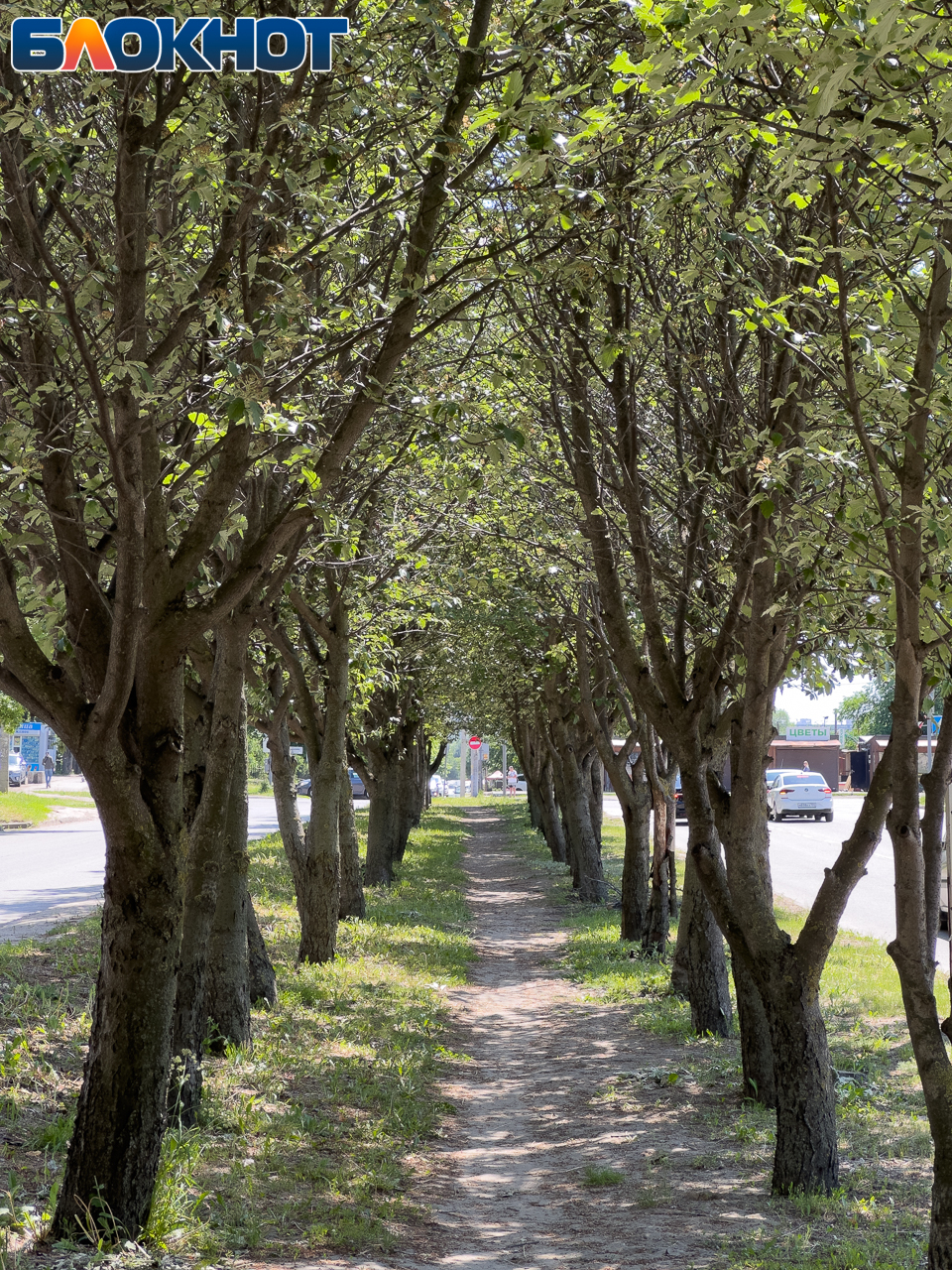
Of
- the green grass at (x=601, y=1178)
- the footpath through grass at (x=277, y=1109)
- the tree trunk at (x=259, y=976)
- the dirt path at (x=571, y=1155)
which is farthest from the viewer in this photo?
the tree trunk at (x=259, y=976)

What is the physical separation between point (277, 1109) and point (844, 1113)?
3.97m

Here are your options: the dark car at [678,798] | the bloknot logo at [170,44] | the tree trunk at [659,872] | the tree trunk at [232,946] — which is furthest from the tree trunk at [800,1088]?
the tree trunk at [659,872]

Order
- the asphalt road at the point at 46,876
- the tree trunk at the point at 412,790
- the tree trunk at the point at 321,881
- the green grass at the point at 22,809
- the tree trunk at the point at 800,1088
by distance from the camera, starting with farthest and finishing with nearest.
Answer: the green grass at the point at 22,809, the tree trunk at the point at 412,790, the asphalt road at the point at 46,876, the tree trunk at the point at 321,881, the tree trunk at the point at 800,1088

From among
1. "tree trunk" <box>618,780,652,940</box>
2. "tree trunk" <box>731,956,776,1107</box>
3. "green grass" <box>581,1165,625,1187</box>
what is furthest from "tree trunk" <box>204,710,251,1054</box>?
"tree trunk" <box>618,780,652,940</box>

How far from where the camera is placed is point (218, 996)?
27.6 feet

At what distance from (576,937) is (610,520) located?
9565mm

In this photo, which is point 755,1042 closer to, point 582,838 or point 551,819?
point 582,838

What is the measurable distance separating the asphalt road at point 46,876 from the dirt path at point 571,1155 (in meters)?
5.63

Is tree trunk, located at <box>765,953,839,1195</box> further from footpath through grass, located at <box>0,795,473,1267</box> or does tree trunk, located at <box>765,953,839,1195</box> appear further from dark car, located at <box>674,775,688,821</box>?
footpath through grass, located at <box>0,795,473,1267</box>

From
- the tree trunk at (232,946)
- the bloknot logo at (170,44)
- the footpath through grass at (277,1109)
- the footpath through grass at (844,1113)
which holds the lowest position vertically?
the footpath through grass at (844,1113)

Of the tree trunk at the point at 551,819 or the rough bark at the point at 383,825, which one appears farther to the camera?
the tree trunk at the point at 551,819

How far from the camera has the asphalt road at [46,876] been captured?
14.7 metres

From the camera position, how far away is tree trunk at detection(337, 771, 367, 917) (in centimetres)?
1605

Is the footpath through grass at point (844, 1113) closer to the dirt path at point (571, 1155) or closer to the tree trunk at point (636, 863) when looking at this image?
the dirt path at point (571, 1155)
